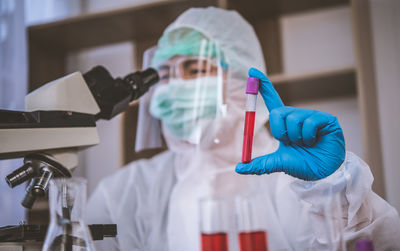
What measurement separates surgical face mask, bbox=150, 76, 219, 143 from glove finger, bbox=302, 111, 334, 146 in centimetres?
54

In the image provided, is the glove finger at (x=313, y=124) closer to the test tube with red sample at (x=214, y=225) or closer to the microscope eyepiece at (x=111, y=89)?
the test tube with red sample at (x=214, y=225)

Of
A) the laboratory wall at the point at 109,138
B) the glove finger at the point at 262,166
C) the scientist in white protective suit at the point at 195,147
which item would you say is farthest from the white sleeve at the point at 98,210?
the glove finger at the point at 262,166

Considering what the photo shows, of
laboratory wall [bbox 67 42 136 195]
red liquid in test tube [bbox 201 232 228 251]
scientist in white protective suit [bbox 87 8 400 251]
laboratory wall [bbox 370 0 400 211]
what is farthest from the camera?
laboratory wall [bbox 67 42 136 195]

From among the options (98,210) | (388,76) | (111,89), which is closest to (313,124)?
(111,89)

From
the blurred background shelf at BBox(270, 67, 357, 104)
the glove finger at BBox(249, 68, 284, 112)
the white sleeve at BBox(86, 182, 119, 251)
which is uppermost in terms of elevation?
the blurred background shelf at BBox(270, 67, 357, 104)

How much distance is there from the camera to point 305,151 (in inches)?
34.1

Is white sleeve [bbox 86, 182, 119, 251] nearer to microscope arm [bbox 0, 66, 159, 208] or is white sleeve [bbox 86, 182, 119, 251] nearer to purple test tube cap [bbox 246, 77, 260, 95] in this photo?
microscope arm [bbox 0, 66, 159, 208]

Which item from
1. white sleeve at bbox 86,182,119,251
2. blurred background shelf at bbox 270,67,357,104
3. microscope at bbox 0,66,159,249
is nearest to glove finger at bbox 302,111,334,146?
microscope at bbox 0,66,159,249

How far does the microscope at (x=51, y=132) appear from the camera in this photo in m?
0.81

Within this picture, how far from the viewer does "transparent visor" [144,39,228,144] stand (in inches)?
51.9

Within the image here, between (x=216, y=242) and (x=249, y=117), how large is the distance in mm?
281

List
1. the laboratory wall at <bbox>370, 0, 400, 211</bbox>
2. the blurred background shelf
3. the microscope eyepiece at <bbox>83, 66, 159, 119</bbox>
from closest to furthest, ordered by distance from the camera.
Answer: the microscope eyepiece at <bbox>83, 66, 159, 119</bbox> → the blurred background shelf → the laboratory wall at <bbox>370, 0, 400, 211</bbox>

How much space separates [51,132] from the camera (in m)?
0.86

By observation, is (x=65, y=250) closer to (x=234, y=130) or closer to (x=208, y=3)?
(x=234, y=130)
